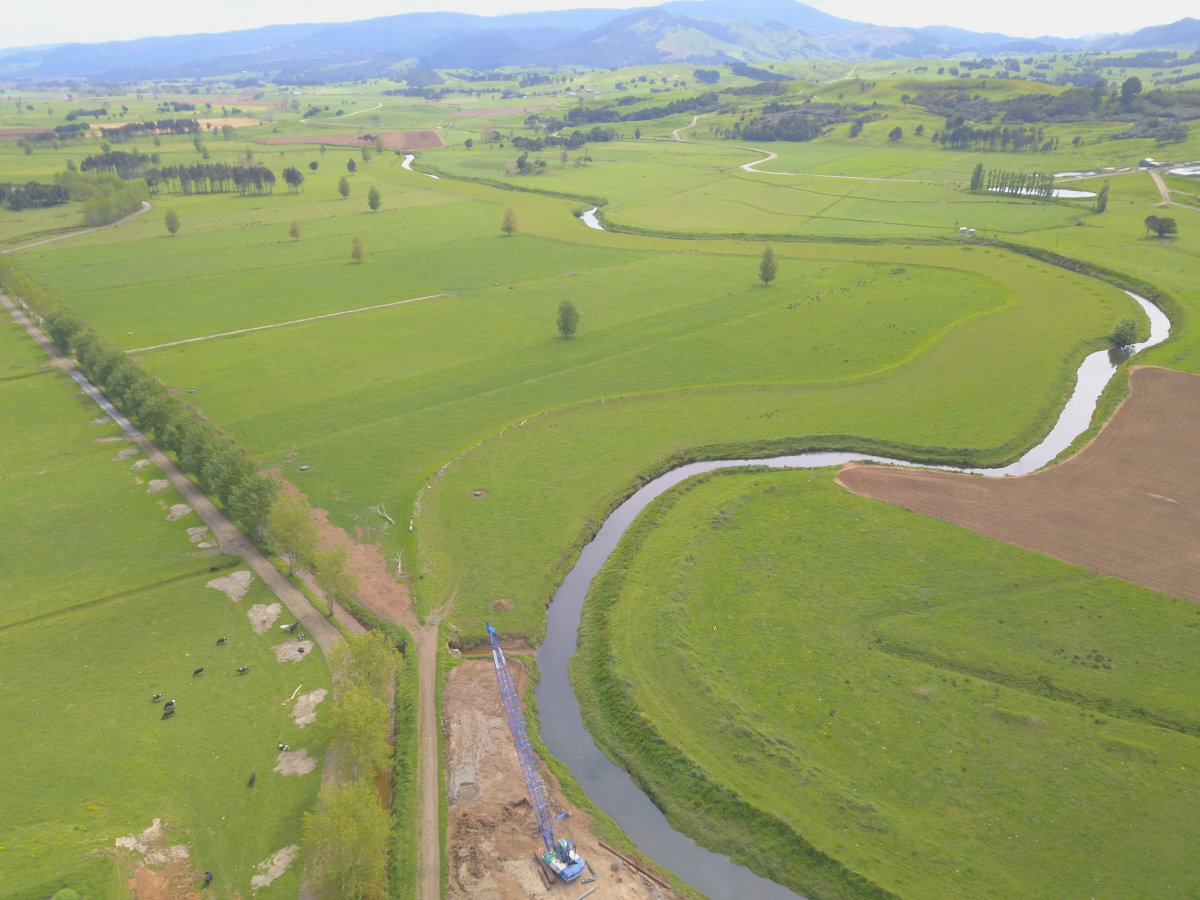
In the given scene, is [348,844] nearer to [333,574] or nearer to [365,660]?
[365,660]

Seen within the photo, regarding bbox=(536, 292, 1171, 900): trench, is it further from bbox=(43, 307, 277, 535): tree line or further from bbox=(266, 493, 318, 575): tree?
bbox=(43, 307, 277, 535): tree line

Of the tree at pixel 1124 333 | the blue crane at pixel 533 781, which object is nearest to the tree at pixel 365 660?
the blue crane at pixel 533 781

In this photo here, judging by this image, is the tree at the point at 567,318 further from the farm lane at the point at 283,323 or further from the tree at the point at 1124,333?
the tree at the point at 1124,333

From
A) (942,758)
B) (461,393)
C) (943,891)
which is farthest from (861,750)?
(461,393)

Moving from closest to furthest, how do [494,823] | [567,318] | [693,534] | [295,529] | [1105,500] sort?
[494,823] → [295,529] → [693,534] → [1105,500] → [567,318]

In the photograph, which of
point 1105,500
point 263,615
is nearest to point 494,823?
point 263,615

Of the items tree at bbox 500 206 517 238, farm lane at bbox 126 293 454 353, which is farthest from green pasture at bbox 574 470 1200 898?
tree at bbox 500 206 517 238

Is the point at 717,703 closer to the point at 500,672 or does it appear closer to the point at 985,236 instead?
the point at 500,672
